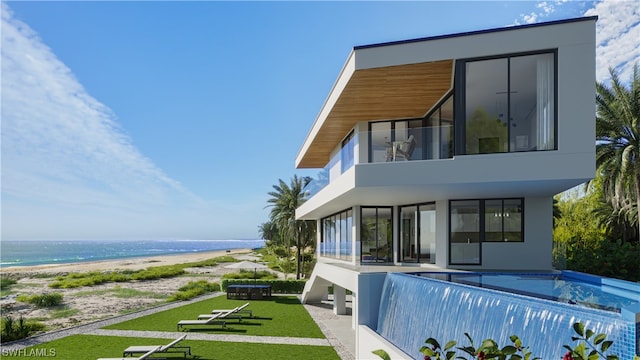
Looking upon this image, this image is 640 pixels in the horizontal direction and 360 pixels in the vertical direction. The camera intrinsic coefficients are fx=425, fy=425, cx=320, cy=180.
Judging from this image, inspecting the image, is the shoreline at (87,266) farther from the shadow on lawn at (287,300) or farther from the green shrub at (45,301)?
the shadow on lawn at (287,300)

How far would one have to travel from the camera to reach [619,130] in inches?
832

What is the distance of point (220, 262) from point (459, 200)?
252 feet

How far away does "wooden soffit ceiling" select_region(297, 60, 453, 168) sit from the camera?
13.5 meters

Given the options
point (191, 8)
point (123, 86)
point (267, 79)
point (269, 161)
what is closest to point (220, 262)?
point (269, 161)

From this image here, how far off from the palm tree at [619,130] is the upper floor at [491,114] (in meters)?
9.48

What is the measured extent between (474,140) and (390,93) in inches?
152

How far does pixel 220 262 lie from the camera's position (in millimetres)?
86625

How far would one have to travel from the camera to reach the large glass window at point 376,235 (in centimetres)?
1869

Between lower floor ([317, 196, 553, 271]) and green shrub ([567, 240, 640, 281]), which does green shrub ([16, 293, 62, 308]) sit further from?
green shrub ([567, 240, 640, 281])

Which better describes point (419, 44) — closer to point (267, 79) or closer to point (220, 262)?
point (267, 79)

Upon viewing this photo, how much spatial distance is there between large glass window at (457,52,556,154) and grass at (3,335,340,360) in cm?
835

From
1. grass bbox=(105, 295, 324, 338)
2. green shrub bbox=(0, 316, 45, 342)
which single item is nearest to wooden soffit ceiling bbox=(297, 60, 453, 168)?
grass bbox=(105, 295, 324, 338)

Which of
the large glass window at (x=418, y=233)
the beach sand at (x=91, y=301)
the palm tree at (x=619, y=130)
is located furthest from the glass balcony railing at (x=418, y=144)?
the beach sand at (x=91, y=301)

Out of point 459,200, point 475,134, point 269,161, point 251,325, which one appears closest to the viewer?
point 475,134
